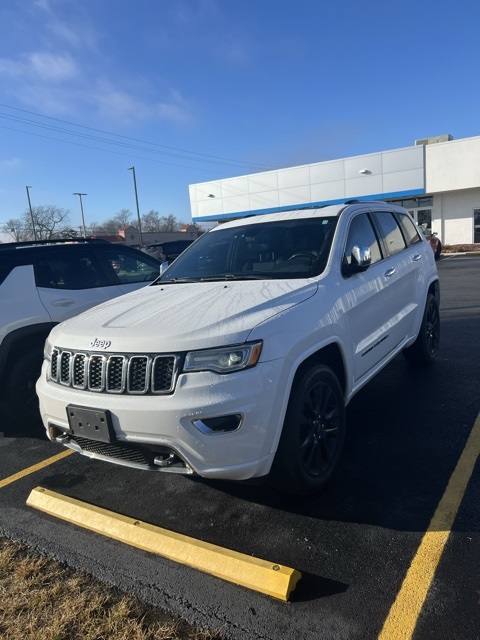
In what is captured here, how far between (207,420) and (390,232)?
3257mm

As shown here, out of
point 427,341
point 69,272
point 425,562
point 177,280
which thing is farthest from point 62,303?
point 427,341

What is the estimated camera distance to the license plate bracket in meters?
2.70

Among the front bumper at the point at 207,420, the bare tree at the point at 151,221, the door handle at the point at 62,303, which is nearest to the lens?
the front bumper at the point at 207,420

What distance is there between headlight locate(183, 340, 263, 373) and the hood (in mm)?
42

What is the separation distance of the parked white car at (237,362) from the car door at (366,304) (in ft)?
0.06

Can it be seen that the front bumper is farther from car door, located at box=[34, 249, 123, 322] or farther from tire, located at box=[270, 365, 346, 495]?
car door, located at box=[34, 249, 123, 322]

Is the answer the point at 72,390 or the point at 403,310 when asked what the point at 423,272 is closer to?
the point at 403,310

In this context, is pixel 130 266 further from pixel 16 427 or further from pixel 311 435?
pixel 311 435

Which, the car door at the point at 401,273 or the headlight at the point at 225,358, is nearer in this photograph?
the headlight at the point at 225,358

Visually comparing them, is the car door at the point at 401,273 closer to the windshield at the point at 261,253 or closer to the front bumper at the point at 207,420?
the windshield at the point at 261,253

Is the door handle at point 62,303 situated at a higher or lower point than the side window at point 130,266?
lower

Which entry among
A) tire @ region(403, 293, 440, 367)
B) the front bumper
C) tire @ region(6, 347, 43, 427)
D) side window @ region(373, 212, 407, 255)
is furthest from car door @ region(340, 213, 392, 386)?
tire @ region(6, 347, 43, 427)

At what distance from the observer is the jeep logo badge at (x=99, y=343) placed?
2809 millimetres

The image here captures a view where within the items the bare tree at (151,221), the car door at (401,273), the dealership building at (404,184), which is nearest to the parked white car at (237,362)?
the car door at (401,273)
